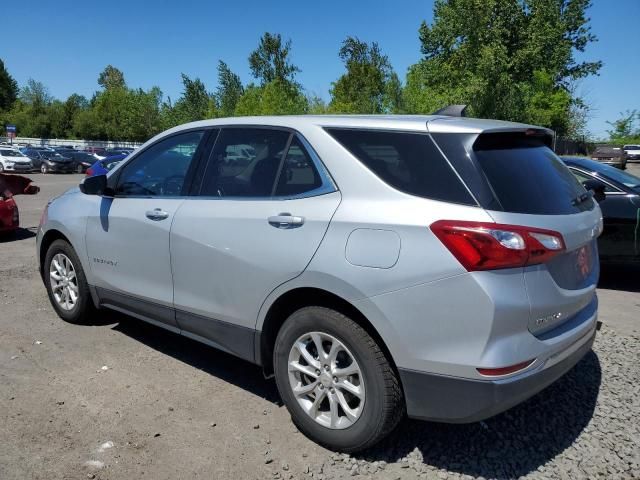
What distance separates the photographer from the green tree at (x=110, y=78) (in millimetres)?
107812

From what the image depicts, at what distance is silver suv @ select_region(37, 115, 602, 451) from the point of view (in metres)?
2.36

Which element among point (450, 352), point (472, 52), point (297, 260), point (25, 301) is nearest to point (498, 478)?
point (450, 352)

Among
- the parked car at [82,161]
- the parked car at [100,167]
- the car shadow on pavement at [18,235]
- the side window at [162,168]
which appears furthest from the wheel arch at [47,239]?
the parked car at [82,161]

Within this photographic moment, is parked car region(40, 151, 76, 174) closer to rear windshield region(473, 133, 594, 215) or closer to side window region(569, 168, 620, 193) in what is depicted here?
side window region(569, 168, 620, 193)

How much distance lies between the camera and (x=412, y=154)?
8.71 feet

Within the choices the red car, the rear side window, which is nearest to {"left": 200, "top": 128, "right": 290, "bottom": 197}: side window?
the rear side window

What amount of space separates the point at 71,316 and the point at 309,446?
2.82m

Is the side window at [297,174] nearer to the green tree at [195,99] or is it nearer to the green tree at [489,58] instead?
the green tree at [489,58]

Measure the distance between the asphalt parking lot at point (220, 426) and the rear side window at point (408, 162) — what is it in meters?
1.45

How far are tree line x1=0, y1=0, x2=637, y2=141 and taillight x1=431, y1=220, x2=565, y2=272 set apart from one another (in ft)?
109

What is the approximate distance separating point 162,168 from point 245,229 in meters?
1.24

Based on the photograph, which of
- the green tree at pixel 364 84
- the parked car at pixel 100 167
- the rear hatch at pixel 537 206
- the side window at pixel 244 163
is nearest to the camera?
the rear hatch at pixel 537 206

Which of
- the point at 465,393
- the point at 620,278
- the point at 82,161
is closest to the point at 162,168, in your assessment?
the point at 465,393

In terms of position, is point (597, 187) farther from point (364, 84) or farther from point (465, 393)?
point (364, 84)
